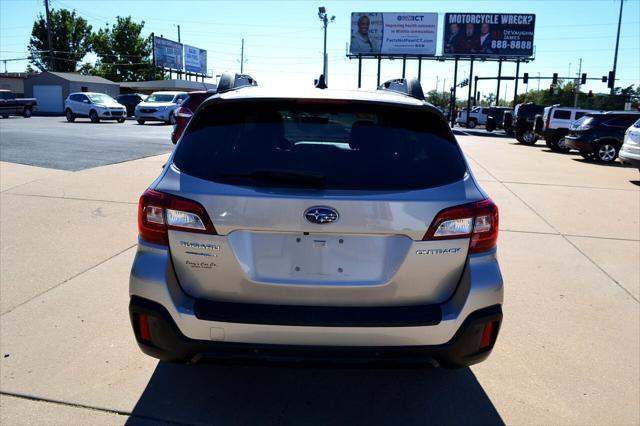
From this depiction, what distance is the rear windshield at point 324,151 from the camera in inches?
102

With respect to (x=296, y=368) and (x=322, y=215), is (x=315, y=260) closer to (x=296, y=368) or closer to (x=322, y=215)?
(x=322, y=215)

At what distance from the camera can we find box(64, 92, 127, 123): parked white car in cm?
3042

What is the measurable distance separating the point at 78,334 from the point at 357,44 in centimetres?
5464

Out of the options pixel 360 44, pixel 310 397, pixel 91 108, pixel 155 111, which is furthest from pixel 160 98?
pixel 310 397

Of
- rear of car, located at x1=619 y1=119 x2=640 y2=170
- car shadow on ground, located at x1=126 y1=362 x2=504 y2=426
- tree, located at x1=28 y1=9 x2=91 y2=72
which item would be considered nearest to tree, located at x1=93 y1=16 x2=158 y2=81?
tree, located at x1=28 y1=9 x2=91 y2=72

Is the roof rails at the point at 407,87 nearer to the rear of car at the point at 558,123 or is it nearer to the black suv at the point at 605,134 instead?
the black suv at the point at 605,134

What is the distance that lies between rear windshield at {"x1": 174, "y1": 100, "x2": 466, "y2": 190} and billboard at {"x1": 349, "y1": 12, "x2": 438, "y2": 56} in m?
54.6

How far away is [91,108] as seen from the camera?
30.5m

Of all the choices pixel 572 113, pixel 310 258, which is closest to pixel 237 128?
pixel 310 258

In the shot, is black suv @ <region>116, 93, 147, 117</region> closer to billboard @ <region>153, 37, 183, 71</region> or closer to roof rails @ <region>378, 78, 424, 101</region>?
billboard @ <region>153, 37, 183, 71</region>

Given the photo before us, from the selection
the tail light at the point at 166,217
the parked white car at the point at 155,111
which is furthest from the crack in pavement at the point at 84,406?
the parked white car at the point at 155,111

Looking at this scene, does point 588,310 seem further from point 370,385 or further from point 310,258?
point 310,258

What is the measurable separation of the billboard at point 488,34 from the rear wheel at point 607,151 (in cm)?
3871

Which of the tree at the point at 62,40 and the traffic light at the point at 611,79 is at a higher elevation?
the tree at the point at 62,40
